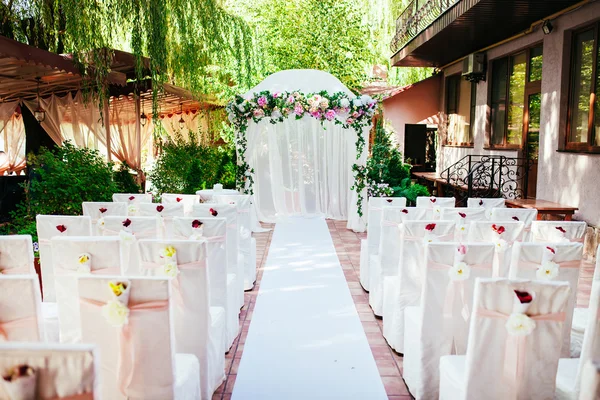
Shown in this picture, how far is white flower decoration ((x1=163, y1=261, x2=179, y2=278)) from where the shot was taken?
A: 2.94 meters

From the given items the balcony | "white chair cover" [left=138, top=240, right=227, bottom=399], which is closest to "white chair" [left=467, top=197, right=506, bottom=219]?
the balcony

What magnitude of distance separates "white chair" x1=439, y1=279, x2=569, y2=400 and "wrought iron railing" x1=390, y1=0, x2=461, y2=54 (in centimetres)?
779

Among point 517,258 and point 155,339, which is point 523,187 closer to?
point 517,258

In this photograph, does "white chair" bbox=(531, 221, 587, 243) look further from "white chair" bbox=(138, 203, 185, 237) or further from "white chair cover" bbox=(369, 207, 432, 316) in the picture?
"white chair" bbox=(138, 203, 185, 237)

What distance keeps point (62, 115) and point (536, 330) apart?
9.45 meters

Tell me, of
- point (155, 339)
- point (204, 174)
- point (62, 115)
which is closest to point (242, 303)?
point (155, 339)

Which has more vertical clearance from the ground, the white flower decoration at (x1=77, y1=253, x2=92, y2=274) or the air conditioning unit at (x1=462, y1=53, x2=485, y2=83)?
the air conditioning unit at (x1=462, y1=53, x2=485, y2=83)

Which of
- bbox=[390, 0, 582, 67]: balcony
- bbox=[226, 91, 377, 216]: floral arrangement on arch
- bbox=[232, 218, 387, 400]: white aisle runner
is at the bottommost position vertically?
bbox=[232, 218, 387, 400]: white aisle runner

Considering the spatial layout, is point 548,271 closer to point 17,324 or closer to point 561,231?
point 561,231

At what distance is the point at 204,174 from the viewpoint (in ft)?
32.6

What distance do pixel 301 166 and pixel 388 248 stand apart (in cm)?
558

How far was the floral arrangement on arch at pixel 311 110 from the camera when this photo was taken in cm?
863

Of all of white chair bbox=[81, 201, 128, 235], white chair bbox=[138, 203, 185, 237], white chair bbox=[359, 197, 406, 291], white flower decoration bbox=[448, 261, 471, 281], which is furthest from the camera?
white chair bbox=[359, 197, 406, 291]

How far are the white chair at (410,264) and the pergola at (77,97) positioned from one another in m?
3.91
